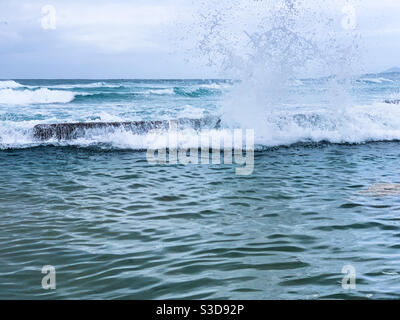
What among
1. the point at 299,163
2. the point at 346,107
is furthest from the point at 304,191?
the point at 346,107

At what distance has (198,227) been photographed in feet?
19.5

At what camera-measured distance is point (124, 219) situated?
20.9 ft

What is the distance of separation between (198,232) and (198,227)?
217 mm

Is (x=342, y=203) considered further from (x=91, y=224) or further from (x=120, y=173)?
(x=120, y=173)

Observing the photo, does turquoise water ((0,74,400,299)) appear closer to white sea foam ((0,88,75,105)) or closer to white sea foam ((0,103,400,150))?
white sea foam ((0,103,400,150))

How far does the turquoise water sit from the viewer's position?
4273 millimetres

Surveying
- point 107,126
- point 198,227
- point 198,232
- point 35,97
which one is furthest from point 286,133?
point 35,97

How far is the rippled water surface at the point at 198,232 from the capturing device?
4254 millimetres

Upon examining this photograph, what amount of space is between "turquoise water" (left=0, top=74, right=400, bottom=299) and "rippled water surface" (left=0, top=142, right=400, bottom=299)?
0.02 m

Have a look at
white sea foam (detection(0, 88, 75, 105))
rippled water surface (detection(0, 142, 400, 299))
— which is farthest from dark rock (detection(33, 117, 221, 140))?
white sea foam (detection(0, 88, 75, 105))

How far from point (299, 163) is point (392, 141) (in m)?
5.63

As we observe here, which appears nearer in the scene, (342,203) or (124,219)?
(124,219)

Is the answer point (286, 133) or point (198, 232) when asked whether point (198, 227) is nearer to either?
point (198, 232)

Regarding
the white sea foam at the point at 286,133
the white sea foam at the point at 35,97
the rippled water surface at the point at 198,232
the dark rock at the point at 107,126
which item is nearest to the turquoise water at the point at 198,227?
the rippled water surface at the point at 198,232
